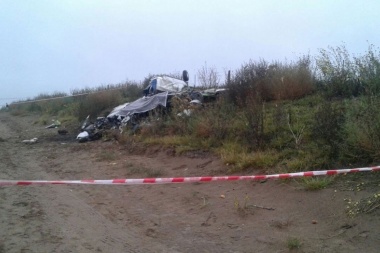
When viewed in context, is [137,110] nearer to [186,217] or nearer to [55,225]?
[186,217]

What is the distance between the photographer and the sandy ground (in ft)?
16.7

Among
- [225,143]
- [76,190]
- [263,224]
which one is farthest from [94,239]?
[225,143]

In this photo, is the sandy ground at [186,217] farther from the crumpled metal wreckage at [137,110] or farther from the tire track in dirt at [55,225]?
the crumpled metal wreckage at [137,110]

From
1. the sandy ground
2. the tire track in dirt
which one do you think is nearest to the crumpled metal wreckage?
the sandy ground

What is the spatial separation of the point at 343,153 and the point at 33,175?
704 centimetres

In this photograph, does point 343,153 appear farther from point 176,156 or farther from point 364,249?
point 176,156

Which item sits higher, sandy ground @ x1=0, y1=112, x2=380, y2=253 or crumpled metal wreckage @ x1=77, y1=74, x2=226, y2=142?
crumpled metal wreckage @ x1=77, y1=74, x2=226, y2=142

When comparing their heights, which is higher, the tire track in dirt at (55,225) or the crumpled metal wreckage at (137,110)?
the crumpled metal wreckage at (137,110)

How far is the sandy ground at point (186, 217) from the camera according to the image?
510 centimetres

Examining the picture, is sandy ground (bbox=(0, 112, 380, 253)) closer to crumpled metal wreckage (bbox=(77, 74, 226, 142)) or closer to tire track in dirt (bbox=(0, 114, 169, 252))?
tire track in dirt (bbox=(0, 114, 169, 252))

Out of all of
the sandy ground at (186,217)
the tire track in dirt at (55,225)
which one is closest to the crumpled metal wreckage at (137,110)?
the sandy ground at (186,217)

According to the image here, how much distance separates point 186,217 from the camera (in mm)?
6348

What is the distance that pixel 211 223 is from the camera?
6.02m

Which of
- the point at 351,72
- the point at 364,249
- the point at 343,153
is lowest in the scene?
the point at 364,249
